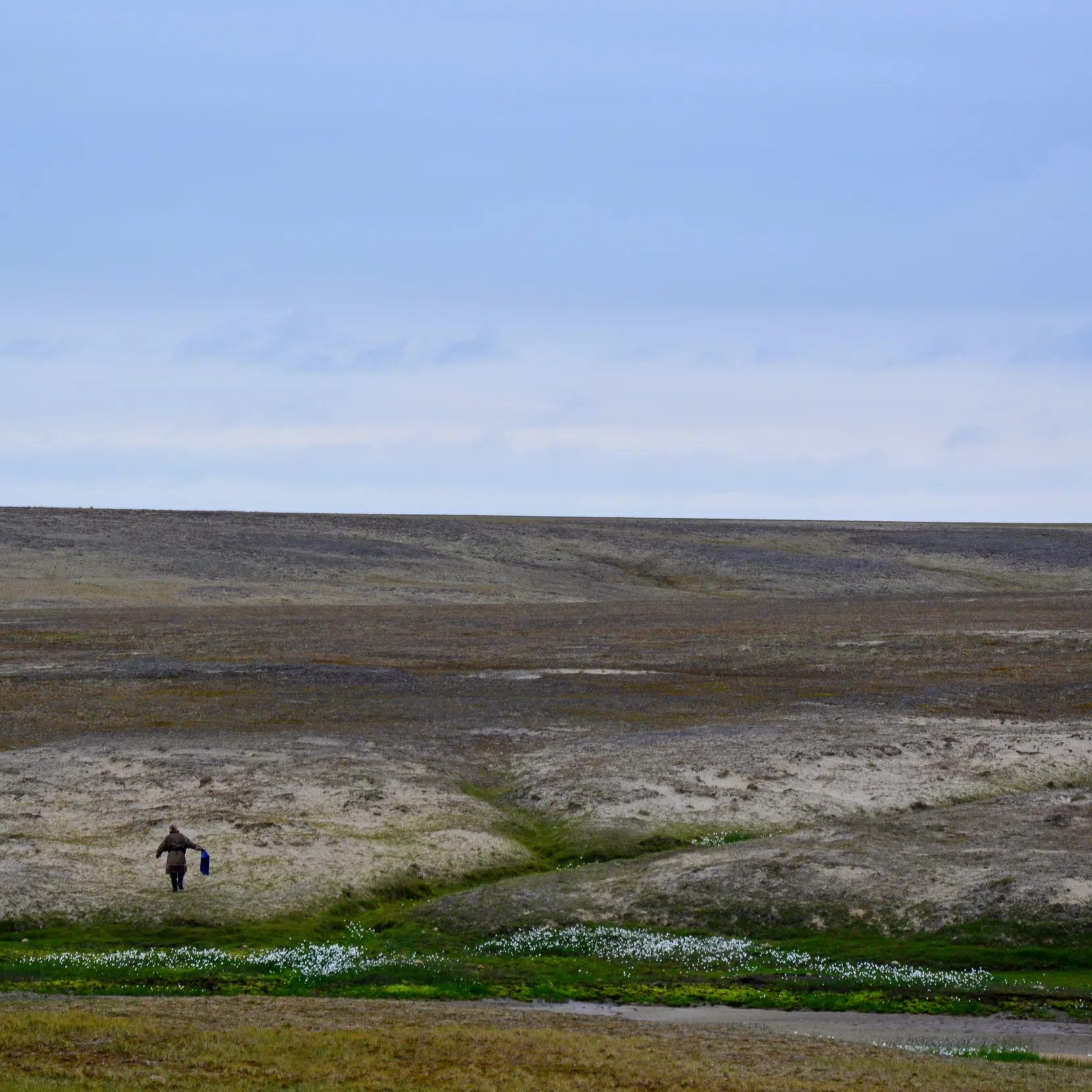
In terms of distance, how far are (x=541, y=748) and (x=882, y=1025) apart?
29068mm

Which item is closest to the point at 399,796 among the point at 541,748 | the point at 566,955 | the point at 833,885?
the point at 541,748

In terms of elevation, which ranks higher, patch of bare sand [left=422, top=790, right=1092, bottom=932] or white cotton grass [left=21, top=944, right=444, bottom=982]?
patch of bare sand [left=422, top=790, right=1092, bottom=932]

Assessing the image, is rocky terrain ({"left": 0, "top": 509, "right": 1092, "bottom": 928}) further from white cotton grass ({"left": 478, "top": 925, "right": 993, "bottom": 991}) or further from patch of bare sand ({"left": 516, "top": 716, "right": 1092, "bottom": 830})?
white cotton grass ({"left": 478, "top": 925, "right": 993, "bottom": 991})

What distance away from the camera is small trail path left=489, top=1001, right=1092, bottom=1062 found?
24453mm

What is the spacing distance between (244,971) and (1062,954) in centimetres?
1742

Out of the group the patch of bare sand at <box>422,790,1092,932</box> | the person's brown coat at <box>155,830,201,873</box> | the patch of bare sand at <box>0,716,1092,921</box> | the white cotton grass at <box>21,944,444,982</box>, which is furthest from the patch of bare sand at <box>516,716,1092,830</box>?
the white cotton grass at <box>21,944,444,982</box>

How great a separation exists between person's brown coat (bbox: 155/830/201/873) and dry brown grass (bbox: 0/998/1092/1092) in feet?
32.0

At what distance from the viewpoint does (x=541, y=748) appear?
5428cm

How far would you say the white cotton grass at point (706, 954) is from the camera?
2862cm

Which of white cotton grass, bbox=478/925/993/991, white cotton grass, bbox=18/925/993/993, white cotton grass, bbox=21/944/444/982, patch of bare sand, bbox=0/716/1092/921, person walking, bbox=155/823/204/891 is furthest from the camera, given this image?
patch of bare sand, bbox=0/716/1092/921

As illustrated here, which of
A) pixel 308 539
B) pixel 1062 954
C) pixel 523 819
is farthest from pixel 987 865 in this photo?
pixel 308 539

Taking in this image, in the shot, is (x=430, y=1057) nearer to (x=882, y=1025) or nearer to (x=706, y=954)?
(x=882, y=1025)

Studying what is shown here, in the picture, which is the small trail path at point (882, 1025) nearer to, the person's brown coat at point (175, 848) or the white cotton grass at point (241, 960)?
the white cotton grass at point (241, 960)

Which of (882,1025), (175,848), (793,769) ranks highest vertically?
(793,769)
